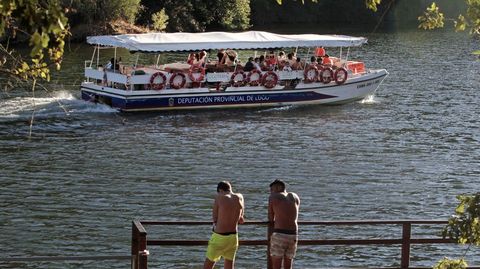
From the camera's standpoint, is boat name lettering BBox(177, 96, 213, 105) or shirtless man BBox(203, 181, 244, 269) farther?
boat name lettering BBox(177, 96, 213, 105)

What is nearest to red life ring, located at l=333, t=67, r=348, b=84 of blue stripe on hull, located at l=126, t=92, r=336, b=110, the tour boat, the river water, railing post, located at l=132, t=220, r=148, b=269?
the tour boat

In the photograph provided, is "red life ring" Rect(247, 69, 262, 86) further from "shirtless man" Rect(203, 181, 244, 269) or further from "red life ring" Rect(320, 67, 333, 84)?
"shirtless man" Rect(203, 181, 244, 269)

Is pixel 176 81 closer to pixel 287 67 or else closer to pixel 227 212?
pixel 287 67

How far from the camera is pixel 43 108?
33.9 metres

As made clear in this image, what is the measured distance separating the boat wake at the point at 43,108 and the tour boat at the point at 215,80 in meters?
0.39

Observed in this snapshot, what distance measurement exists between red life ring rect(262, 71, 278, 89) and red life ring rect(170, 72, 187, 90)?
3.05 m

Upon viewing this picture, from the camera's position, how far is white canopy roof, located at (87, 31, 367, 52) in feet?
118

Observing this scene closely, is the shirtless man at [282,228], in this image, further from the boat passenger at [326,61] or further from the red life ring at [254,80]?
the boat passenger at [326,61]

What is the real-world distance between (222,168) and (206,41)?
37.6 ft

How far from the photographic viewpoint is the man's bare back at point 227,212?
41.1 ft

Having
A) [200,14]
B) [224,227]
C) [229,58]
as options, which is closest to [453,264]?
[224,227]

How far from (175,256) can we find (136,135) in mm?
A: 12818

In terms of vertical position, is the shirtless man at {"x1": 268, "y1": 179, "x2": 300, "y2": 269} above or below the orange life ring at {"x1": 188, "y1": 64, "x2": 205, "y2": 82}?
above

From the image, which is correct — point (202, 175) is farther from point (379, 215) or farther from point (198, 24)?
point (198, 24)
